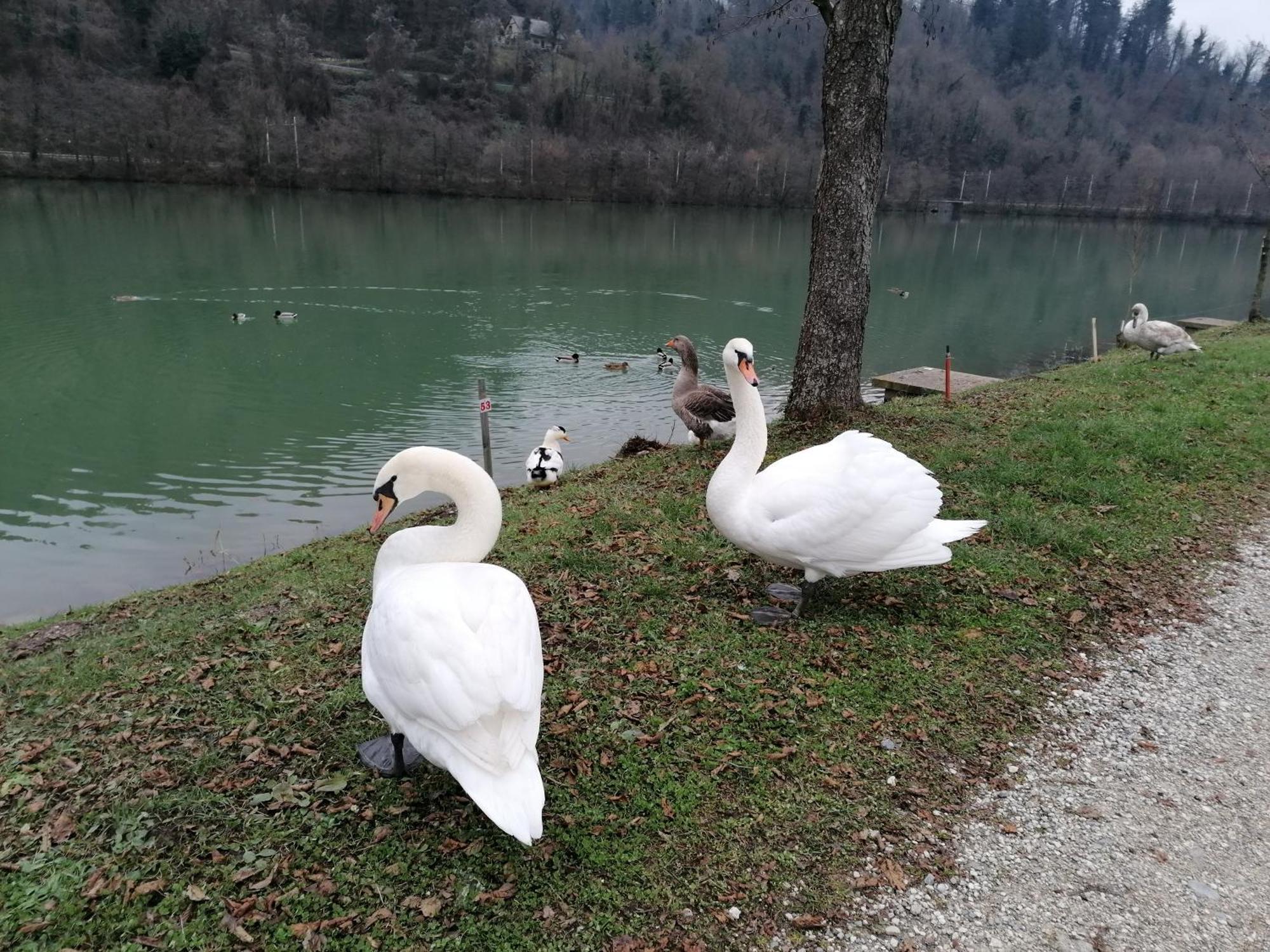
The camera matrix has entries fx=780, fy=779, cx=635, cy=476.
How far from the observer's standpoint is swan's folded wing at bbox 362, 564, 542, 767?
3369 millimetres

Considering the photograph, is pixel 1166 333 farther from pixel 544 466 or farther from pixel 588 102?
pixel 588 102

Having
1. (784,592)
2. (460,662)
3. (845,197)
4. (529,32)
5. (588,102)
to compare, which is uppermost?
(529,32)

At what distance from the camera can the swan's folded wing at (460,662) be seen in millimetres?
3369

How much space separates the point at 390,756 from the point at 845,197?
310 inches

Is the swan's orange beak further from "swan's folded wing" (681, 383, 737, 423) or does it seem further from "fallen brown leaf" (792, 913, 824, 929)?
"swan's folded wing" (681, 383, 737, 423)

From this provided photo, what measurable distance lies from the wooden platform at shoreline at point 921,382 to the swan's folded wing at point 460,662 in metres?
14.7

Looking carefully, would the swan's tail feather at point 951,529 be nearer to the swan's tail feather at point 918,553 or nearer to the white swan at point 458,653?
the swan's tail feather at point 918,553

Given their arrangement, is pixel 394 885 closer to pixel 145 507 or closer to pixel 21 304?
pixel 145 507

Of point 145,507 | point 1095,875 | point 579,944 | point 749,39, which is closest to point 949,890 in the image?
point 1095,875

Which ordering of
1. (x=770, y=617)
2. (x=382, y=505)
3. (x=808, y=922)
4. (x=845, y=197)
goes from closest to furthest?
(x=808, y=922) < (x=382, y=505) < (x=770, y=617) < (x=845, y=197)

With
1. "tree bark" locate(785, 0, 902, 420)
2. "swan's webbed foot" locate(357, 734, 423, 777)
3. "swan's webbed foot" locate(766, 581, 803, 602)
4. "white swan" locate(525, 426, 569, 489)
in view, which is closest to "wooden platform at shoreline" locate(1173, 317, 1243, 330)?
"tree bark" locate(785, 0, 902, 420)

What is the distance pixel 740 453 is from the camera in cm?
590

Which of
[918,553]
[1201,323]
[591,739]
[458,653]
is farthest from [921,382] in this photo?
[1201,323]

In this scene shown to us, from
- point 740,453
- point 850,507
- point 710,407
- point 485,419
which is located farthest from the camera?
point 485,419
